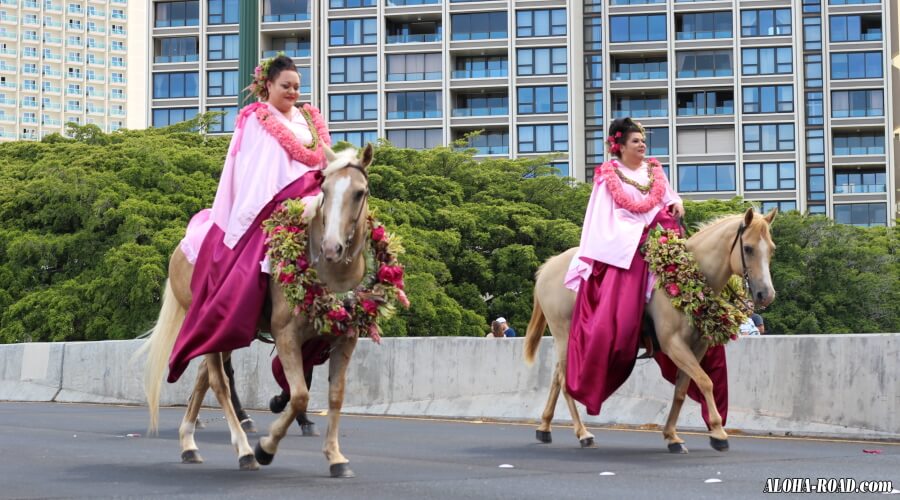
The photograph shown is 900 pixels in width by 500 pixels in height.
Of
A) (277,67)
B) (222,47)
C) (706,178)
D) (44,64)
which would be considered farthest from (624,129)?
(44,64)

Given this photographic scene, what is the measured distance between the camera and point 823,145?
100 metres

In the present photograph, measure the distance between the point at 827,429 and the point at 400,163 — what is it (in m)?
53.7

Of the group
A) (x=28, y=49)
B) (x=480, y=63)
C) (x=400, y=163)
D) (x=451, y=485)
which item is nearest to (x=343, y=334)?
(x=451, y=485)

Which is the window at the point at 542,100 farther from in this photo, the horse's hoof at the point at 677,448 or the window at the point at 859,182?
the horse's hoof at the point at 677,448

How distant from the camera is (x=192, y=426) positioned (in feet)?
35.8

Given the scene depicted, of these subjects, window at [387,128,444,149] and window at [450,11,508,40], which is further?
window at [450,11,508,40]

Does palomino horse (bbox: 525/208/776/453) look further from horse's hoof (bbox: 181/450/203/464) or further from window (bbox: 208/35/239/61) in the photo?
window (bbox: 208/35/239/61)

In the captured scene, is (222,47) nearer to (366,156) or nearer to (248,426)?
(248,426)

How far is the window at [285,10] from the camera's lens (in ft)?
345

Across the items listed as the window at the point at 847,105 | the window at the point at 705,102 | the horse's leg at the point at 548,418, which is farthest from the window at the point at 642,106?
the horse's leg at the point at 548,418

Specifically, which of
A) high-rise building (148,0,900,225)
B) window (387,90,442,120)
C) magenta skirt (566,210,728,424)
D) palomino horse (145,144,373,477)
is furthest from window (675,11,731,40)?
palomino horse (145,144,373,477)

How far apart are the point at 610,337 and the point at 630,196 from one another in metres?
1.45

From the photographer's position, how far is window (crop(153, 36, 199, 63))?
108m

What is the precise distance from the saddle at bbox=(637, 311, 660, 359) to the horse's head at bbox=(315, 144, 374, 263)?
4.21 metres
